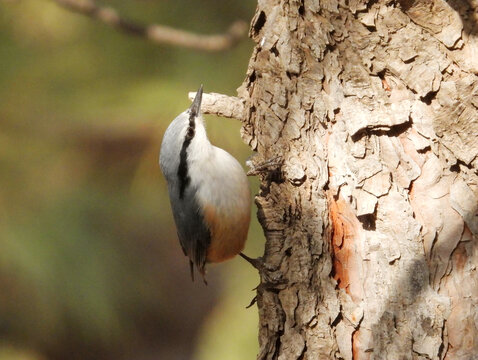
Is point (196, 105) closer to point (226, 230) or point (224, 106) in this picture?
point (224, 106)

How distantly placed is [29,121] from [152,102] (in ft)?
2.05

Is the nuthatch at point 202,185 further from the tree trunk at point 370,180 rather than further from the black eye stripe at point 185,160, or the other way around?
the tree trunk at point 370,180

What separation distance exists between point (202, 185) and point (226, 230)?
17 centimetres

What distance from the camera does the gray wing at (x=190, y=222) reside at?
2.14 m

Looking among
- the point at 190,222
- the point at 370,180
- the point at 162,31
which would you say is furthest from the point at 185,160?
the point at 370,180

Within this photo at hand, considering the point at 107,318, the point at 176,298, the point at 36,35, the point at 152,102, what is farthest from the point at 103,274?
the point at 176,298

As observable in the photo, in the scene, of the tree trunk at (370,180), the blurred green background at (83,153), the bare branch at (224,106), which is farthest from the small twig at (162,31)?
the tree trunk at (370,180)

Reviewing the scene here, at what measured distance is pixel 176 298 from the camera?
14.1 feet

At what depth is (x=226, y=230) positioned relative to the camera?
2150mm

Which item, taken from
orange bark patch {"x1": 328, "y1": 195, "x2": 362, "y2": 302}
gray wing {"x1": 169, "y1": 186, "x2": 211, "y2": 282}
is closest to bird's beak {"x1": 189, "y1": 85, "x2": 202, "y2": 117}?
gray wing {"x1": 169, "y1": 186, "x2": 211, "y2": 282}

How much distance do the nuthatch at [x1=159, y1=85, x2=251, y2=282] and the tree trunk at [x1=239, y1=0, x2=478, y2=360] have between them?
1.27 feet

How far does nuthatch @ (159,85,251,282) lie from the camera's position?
2096 mm

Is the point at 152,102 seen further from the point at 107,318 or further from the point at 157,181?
the point at 107,318

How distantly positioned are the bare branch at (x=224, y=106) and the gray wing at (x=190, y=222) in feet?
1.00
